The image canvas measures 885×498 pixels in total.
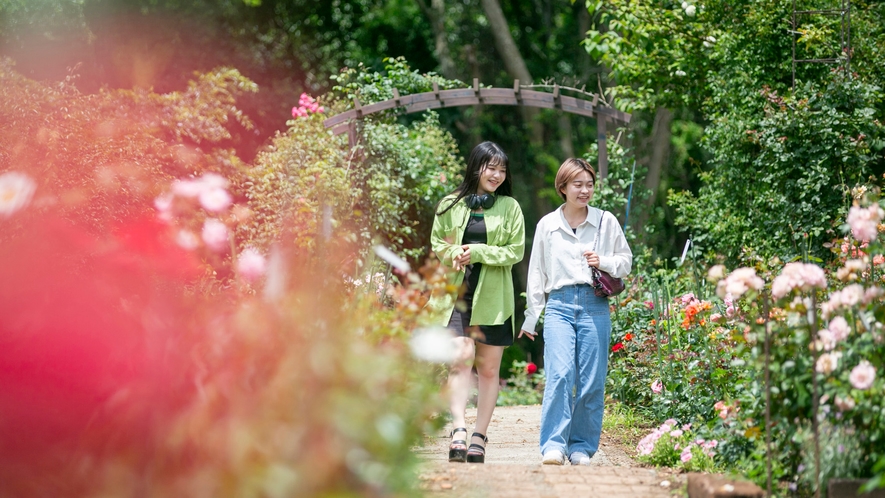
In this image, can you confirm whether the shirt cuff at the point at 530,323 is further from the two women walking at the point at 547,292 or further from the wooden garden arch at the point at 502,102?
the wooden garden arch at the point at 502,102

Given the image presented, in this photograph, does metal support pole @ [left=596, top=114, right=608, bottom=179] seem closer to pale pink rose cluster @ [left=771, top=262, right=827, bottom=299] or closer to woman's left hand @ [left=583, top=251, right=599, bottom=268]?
woman's left hand @ [left=583, top=251, right=599, bottom=268]

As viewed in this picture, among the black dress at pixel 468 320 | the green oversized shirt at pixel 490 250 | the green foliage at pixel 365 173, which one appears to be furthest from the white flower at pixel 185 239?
the green foliage at pixel 365 173

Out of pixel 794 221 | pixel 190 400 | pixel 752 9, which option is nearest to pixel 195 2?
pixel 752 9

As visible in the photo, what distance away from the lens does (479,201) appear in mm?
4238

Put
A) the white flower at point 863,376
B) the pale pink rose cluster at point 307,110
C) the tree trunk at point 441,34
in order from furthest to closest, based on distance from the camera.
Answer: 1. the tree trunk at point 441,34
2. the pale pink rose cluster at point 307,110
3. the white flower at point 863,376

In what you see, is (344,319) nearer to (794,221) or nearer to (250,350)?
(250,350)

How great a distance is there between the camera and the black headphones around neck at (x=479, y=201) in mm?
4238

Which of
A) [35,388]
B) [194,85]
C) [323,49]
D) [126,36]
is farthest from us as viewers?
[323,49]

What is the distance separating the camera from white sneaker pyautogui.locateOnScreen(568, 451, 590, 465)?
394 cm

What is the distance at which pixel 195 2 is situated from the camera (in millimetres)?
13422

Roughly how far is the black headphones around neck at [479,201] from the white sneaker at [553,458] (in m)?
1.20

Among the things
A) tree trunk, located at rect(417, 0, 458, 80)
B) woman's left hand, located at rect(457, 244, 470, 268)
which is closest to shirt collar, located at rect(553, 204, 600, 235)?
woman's left hand, located at rect(457, 244, 470, 268)

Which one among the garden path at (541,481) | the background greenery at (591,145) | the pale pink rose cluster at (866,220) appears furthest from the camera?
the background greenery at (591,145)

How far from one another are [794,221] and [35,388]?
5.50 metres
